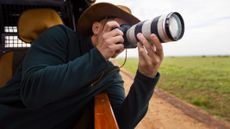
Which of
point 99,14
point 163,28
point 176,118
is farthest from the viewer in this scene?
point 176,118

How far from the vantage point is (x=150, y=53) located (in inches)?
68.8

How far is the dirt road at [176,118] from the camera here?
228 inches

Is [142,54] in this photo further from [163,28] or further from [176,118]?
[176,118]

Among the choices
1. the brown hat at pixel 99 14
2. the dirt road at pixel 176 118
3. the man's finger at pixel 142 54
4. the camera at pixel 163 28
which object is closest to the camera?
the camera at pixel 163 28

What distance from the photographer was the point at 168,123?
5.89 meters

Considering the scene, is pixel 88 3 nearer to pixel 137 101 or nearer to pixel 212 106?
pixel 137 101

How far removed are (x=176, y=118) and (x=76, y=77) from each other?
490 cm

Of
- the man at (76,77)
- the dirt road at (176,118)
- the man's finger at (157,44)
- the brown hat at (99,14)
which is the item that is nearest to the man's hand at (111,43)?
the man at (76,77)

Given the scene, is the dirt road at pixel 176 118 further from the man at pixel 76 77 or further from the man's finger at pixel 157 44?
the man's finger at pixel 157 44

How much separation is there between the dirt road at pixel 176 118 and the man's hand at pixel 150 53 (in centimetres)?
366

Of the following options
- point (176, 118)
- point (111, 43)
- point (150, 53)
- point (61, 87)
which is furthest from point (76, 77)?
point (176, 118)

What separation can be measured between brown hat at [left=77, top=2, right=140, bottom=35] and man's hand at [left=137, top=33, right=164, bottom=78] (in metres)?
0.29

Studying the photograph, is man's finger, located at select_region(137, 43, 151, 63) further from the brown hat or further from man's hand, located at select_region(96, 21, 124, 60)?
the brown hat

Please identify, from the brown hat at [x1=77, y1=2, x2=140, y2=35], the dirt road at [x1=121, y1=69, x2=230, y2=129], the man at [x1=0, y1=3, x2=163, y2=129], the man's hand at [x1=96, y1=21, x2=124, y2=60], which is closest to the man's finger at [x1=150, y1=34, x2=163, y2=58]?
the man at [x1=0, y1=3, x2=163, y2=129]
